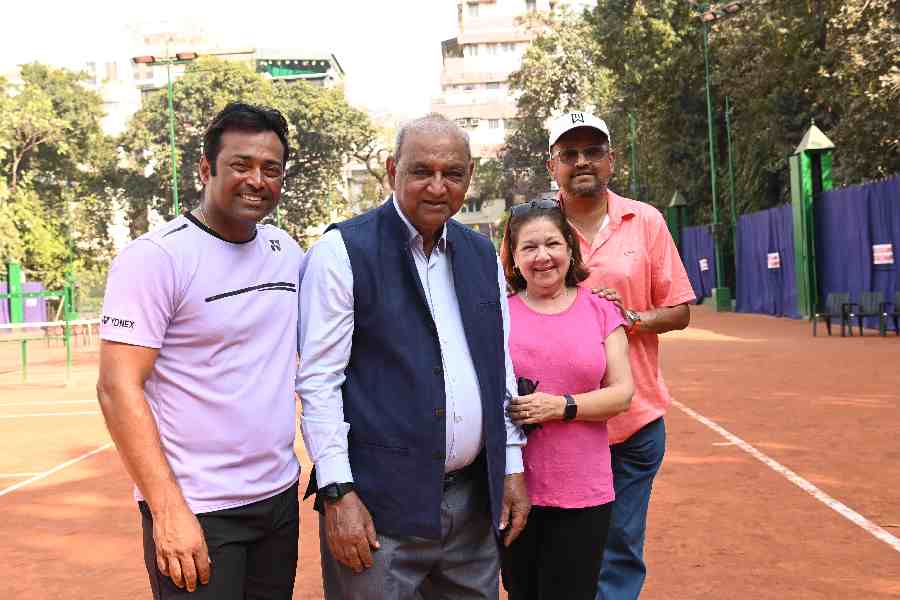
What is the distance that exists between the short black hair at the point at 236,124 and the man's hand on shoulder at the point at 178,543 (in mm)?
985

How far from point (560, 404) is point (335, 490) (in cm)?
86

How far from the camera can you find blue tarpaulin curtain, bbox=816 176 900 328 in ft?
72.1

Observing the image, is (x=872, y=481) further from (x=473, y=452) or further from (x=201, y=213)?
(x=201, y=213)

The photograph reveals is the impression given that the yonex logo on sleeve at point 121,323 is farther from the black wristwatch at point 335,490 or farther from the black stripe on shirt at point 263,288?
the black wristwatch at point 335,490

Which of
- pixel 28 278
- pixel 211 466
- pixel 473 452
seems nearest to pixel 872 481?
pixel 473 452

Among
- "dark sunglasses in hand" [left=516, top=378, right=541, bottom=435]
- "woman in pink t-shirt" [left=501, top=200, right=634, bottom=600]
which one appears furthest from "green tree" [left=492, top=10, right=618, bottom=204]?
"dark sunglasses in hand" [left=516, top=378, right=541, bottom=435]

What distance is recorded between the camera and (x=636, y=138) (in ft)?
156

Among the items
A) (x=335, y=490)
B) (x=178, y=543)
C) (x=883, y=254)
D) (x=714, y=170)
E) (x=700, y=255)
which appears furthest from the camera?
(x=700, y=255)

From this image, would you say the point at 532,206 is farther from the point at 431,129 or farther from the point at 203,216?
the point at 203,216

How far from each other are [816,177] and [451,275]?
83.2ft

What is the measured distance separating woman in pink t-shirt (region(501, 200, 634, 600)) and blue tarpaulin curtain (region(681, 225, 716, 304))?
36.1 m

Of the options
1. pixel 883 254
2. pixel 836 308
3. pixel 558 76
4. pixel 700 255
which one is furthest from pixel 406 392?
pixel 558 76

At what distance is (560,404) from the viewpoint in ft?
11.4

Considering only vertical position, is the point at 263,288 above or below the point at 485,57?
below
